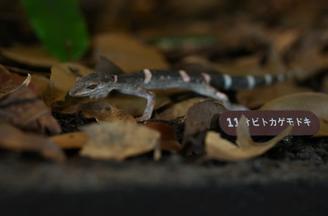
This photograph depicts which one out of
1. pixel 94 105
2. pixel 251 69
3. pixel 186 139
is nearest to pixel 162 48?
pixel 251 69

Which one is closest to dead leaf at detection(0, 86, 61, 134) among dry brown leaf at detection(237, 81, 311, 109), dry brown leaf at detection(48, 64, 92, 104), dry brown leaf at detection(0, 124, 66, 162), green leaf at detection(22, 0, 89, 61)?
dry brown leaf at detection(0, 124, 66, 162)

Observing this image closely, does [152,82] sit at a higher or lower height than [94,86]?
higher

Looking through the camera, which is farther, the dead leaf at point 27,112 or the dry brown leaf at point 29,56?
the dry brown leaf at point 29,56

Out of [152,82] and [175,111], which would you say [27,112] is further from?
[152,82]

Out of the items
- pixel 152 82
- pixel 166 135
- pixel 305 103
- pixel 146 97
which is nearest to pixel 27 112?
pixel 166 135

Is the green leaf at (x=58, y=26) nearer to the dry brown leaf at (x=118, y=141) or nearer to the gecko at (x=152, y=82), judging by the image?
the gecko at (x=152, y=82)

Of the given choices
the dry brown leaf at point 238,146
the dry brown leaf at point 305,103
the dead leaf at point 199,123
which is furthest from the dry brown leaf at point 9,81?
the dry brown leaf at point 305,103
